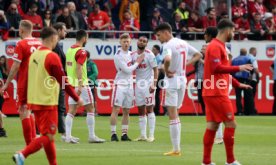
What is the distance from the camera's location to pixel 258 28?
34156 mm

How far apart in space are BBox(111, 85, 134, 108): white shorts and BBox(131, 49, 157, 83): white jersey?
0.34 m

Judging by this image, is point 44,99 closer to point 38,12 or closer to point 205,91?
point 205,91

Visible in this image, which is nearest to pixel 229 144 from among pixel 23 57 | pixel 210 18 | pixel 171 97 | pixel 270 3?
pixel 171 97

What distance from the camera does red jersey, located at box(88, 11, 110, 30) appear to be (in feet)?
103

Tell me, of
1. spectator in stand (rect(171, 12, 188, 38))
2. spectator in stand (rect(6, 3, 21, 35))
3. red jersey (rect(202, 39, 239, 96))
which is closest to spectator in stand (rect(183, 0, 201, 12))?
spectator in stand (rect(171, 12, 188, 38))

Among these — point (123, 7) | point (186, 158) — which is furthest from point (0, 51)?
point (186, 158)

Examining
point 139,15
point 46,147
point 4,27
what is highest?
point 139,15

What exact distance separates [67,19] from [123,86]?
10.4m

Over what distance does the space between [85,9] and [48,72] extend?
59.5 ft

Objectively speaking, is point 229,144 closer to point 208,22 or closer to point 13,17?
point 13,17

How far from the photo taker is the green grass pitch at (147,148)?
1558 cm

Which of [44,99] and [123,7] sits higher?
[123,7]

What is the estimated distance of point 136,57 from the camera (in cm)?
2059

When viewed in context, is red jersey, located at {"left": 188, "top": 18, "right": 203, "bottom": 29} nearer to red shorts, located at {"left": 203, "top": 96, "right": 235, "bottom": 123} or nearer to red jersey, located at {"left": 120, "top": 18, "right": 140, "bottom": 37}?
red jersey, located at {"left": 120, "top": 18, "right": 140, "bottom": 37}
